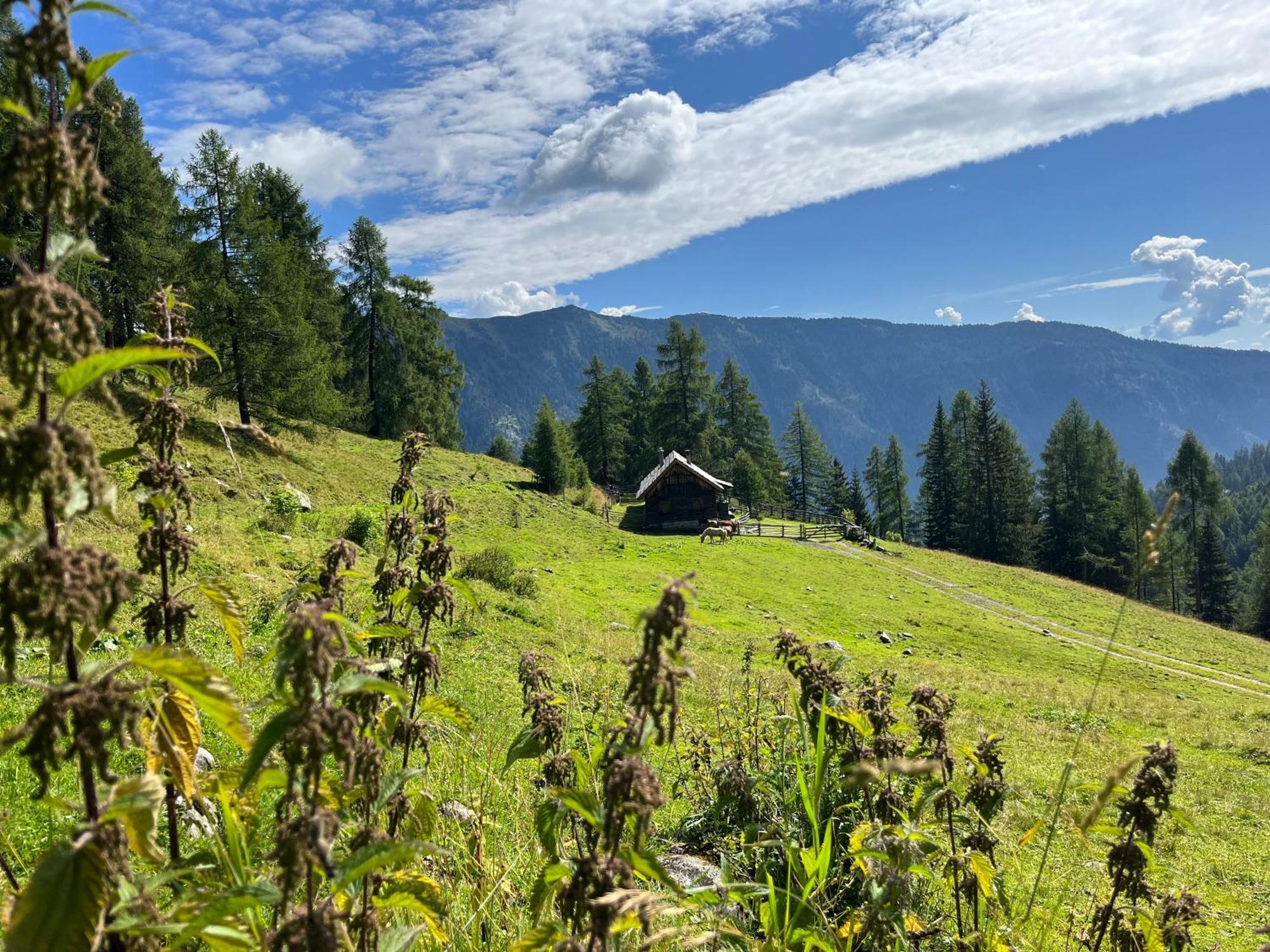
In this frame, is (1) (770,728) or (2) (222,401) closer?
(1) (770,728)

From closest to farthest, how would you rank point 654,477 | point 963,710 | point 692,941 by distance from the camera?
point 692,941 → point 963,710 → point 654,477

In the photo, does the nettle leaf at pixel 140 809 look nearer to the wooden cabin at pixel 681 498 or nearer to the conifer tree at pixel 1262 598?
the wooden cabin at pixel 681 498

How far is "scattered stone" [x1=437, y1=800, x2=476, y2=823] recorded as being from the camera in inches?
158

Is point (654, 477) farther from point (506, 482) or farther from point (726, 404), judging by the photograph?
point (726, 404)

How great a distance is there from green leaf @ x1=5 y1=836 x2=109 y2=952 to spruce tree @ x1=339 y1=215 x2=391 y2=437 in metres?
50.4

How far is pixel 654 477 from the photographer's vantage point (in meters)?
49.8

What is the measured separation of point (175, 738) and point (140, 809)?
0.61m

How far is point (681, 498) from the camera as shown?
1972 inches

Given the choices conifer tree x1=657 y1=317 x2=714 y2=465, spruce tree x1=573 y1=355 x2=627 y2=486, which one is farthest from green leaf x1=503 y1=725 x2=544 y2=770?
spruce tree x1=573 y1=355 x2=627 y2=486

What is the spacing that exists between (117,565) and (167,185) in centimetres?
3989

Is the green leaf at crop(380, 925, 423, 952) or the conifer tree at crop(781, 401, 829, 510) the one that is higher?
the conifer tree at crop(781, 401, 829, 510)

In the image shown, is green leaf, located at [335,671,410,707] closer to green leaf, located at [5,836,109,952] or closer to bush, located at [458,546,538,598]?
green leaf, located at [5,836,109,952]

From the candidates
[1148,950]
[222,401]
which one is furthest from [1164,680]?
[222,401]

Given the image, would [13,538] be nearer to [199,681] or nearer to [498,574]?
[199,681]
